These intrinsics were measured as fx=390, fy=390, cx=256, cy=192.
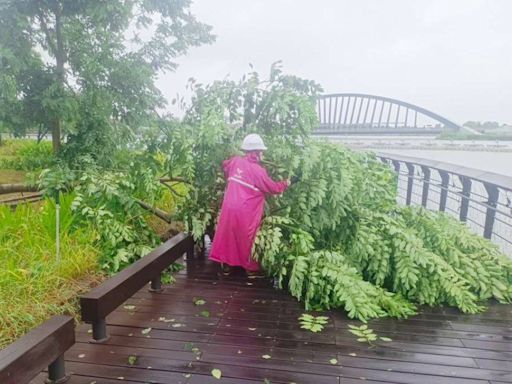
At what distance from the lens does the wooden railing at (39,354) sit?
1379 millimetres

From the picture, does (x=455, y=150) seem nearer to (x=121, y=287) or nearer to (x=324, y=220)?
(x=324, y=220)

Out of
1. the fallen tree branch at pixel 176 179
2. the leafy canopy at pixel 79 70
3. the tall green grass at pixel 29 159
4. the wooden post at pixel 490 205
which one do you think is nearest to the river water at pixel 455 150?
the wooden post at pixel 490 205

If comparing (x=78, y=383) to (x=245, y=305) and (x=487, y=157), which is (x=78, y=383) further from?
(x=487, y=157)

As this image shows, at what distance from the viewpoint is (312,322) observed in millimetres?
2396

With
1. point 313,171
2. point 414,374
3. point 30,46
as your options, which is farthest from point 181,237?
point 30,46

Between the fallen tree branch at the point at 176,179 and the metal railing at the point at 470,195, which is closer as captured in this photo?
the metal railing at the point at 470,195

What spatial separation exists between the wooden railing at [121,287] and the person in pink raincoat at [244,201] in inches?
16.8

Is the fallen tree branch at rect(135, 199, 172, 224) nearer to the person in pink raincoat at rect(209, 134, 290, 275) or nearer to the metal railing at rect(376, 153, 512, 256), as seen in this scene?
the person in pink raincoat at rect(209, 134, 290, 275)

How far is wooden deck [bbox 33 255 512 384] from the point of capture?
1835 mm

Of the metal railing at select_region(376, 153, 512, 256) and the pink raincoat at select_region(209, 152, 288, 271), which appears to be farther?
the metal railing at select_region(376, 153, 512, 256)

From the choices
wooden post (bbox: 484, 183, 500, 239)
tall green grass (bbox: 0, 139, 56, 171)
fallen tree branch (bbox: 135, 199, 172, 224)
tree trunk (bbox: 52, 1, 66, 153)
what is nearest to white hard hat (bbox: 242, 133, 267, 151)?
fallen tree branch (bbox: 135, 199, 172, 224)

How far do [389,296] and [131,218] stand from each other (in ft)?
7.23

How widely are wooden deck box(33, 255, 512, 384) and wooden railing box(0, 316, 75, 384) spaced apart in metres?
0.14

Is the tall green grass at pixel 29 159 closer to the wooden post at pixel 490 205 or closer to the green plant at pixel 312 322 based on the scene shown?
the green plant at pixel 312 322
